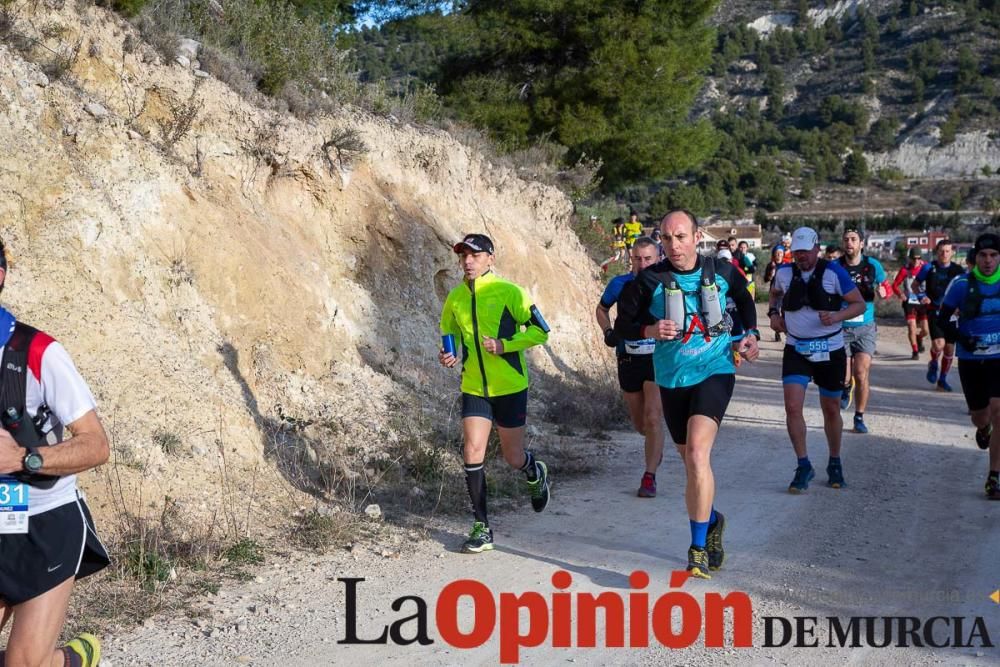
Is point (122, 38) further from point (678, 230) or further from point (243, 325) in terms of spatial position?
point (678, 230)

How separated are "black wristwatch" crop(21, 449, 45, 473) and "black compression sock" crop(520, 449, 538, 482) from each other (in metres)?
4.30

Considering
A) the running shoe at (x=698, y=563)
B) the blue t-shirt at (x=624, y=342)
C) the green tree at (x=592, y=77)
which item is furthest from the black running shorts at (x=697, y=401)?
the green tree at (x=592, y=77)

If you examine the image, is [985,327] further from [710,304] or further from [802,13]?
[802,13]

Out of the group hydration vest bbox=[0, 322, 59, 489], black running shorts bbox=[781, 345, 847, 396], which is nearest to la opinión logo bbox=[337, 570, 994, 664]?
hydration vest bbox=[0, 322, 59, 489]

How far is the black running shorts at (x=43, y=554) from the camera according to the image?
→ 3.62 metres

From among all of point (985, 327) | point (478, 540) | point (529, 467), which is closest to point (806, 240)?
point (985, 327)

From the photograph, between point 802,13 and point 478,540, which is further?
point 802,13

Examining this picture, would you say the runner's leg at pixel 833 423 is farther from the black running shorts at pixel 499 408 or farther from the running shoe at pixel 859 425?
the black running shorts at pixel 499 408

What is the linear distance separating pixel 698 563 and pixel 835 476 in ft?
10.5

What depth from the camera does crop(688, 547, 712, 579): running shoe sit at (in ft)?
19.9

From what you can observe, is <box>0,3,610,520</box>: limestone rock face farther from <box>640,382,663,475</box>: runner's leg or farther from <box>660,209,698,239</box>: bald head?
<box>660,209,698,239</box>: bald head

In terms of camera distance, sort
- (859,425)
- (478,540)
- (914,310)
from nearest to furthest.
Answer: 1. (478,540)
2. (859,425)
3. (914,310)

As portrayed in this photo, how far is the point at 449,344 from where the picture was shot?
719 cm

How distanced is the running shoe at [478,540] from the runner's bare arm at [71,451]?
11.1 ft
